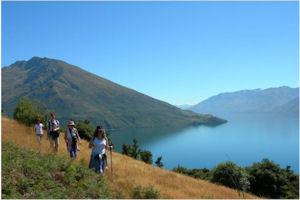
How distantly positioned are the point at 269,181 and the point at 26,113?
4742 cm

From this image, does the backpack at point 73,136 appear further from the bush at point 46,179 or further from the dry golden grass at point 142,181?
the bush at point 46,179

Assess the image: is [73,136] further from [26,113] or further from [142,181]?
[26,113]

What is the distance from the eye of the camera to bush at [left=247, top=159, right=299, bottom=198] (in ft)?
235

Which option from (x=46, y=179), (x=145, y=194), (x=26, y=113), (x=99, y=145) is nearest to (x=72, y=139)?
(x=99, y=145)

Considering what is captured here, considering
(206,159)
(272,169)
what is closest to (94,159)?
(272,169)

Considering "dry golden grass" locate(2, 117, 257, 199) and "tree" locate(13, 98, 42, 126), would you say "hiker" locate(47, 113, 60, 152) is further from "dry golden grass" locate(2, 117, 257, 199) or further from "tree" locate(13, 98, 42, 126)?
"tree" locate(13, 98, 42, 126)

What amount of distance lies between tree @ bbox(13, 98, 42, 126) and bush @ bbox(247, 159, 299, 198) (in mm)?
42641

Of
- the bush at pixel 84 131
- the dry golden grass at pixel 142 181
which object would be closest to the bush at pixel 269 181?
the bush at pixel 84 131

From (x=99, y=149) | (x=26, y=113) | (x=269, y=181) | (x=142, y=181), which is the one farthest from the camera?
(x=269, y=181)

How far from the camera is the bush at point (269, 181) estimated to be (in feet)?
235

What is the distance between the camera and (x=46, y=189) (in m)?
12.1

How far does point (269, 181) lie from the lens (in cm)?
7256

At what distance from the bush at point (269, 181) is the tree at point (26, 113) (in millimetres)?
42641

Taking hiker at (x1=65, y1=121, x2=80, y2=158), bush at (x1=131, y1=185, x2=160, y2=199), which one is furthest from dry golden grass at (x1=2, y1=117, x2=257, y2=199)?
hiker at (x1=65, y1=121, x2=80, y2=158)
